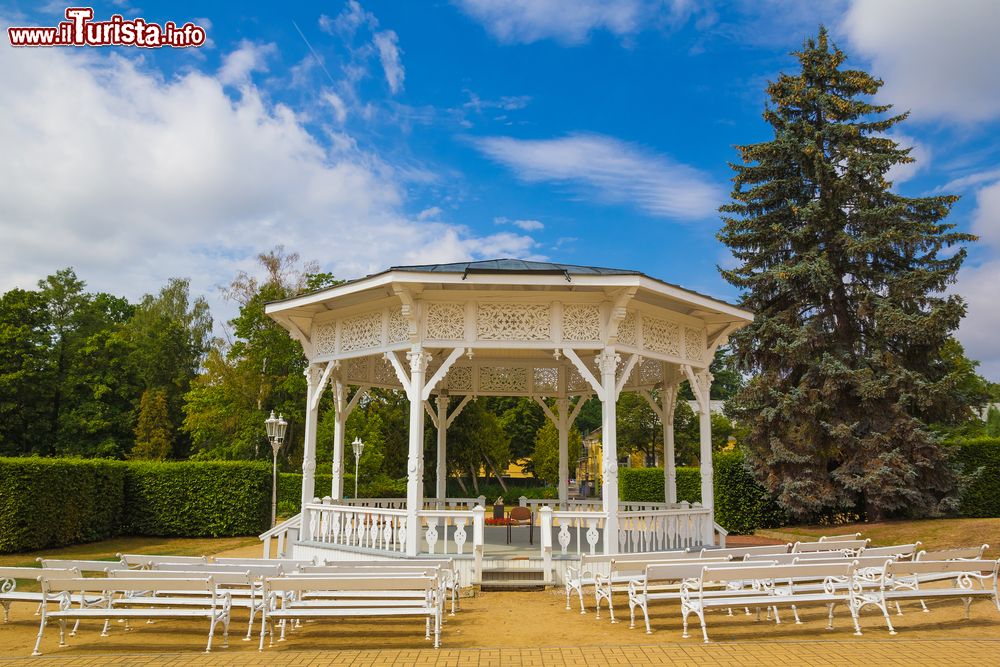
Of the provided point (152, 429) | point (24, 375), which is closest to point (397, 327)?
point (24, 375)

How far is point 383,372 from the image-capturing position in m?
13.9

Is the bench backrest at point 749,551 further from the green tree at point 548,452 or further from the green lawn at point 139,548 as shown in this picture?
the green tree at point 548,452

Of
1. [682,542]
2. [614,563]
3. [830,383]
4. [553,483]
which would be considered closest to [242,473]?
[682,542]

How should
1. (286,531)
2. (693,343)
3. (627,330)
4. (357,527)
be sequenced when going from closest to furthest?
(627,330) < (357,527) < (693,343) < (286,531)

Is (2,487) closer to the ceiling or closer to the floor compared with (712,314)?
closer to the floor

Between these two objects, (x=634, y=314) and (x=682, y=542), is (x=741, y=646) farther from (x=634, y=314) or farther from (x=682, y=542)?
(x=634, y=314)

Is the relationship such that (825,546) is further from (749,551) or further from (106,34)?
(106,34)

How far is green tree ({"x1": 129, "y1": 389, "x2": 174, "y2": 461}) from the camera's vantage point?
32531 mm

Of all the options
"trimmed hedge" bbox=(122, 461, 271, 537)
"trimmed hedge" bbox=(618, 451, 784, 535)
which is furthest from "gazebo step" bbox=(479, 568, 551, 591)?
"trimmed hedge" bbox=(122, 461, 271, 537)

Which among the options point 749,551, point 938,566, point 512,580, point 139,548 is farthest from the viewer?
point 139,548

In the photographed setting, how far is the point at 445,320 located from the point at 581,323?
2029 mm

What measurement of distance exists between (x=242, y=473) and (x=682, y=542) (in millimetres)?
13959

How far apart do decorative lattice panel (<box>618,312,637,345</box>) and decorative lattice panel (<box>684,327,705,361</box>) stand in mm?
1439

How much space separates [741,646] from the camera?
20.7 ft
